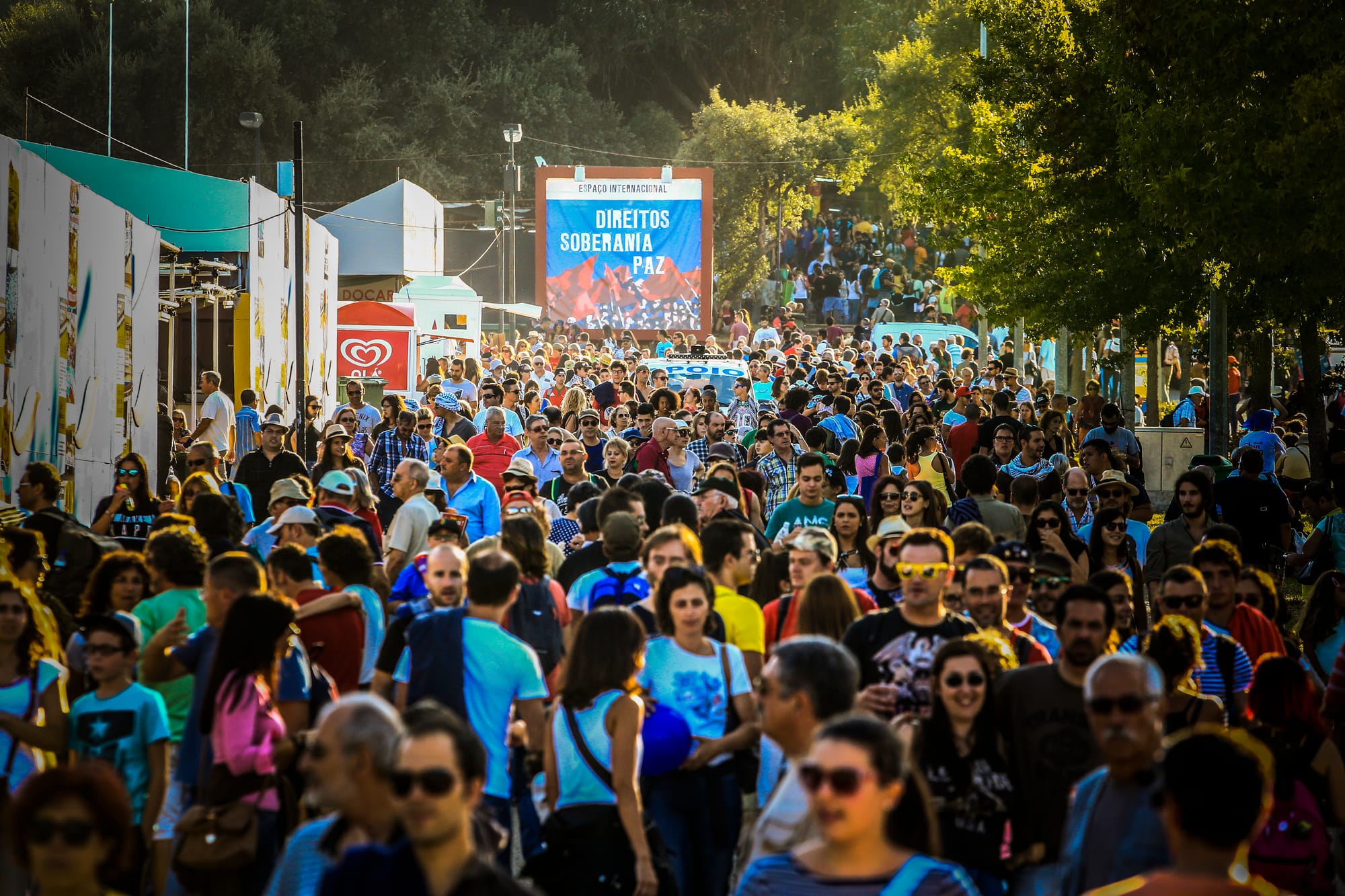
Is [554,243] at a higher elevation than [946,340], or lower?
higher

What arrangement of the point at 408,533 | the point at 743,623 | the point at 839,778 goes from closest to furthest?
1. the point at 839,778
2. the point at 743,623
3. the point at 408,533

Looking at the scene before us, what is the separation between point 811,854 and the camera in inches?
145

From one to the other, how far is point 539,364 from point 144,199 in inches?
260

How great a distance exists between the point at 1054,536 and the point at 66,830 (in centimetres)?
654

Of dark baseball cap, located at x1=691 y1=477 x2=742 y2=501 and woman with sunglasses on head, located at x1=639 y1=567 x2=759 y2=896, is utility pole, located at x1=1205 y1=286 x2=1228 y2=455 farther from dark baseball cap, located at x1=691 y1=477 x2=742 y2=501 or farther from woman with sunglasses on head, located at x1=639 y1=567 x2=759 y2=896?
woman with sunglasses on head, located at x1=639 y1=567 x2=759 y2=896

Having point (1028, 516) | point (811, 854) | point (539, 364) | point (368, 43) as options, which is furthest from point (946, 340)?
point (368, 43)

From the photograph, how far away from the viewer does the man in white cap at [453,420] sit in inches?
603

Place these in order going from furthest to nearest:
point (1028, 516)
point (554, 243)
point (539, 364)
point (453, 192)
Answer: point (453, 192) → point (554, 243) → point (539, 364) → point (1028, 516)

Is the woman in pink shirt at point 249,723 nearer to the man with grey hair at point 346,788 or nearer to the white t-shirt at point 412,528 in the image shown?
the man with grey hair at point 346,788

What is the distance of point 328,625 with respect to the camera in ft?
Result: 22.6

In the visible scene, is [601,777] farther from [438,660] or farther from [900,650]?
[900,650]

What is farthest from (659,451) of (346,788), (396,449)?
(346,788)

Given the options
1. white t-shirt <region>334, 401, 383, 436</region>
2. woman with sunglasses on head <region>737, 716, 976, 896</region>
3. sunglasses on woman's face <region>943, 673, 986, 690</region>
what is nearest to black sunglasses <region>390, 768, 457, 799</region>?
woman with sunglasses on head <region>737, 716, 976, 896</region>

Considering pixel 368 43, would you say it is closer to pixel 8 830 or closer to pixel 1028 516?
pixel 1028 516
